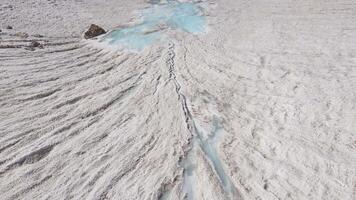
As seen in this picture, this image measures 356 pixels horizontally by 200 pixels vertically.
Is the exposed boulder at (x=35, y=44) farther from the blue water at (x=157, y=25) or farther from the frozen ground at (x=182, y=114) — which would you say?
the blue water at (x=157, y=25)

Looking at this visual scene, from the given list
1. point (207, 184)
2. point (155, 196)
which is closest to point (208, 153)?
point (207, 184)

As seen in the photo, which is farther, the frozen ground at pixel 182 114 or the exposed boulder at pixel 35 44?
the exposed boulder at pixel 35 44

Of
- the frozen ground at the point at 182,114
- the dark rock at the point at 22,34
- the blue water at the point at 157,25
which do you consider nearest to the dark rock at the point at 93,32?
the blue water at the point at 157,25

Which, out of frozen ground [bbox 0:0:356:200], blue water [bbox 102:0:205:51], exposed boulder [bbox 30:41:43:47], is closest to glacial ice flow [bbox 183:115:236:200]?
frozen ground [bbox 0:0:356:200]

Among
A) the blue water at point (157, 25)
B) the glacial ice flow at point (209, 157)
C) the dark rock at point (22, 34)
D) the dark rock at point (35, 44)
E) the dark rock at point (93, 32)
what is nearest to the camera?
the glacial ice flow at point (209, 157)

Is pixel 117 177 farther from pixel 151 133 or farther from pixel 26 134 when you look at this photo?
pixel 26 134

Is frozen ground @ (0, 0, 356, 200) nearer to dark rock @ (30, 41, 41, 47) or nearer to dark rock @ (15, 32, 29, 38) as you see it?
dark rock @ (15, 32, 29, 38)

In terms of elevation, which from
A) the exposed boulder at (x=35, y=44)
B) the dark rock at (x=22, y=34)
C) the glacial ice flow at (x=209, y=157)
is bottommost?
the glacial ice flow at (x=209, y=157)

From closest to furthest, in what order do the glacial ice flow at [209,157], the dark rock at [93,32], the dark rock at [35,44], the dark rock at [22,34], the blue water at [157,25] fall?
the glacial ice flow at [209,157], the dark rock at [35,44], the dark rock at [22,34], the blue water at [157,25], the dark rock at [93,32]
